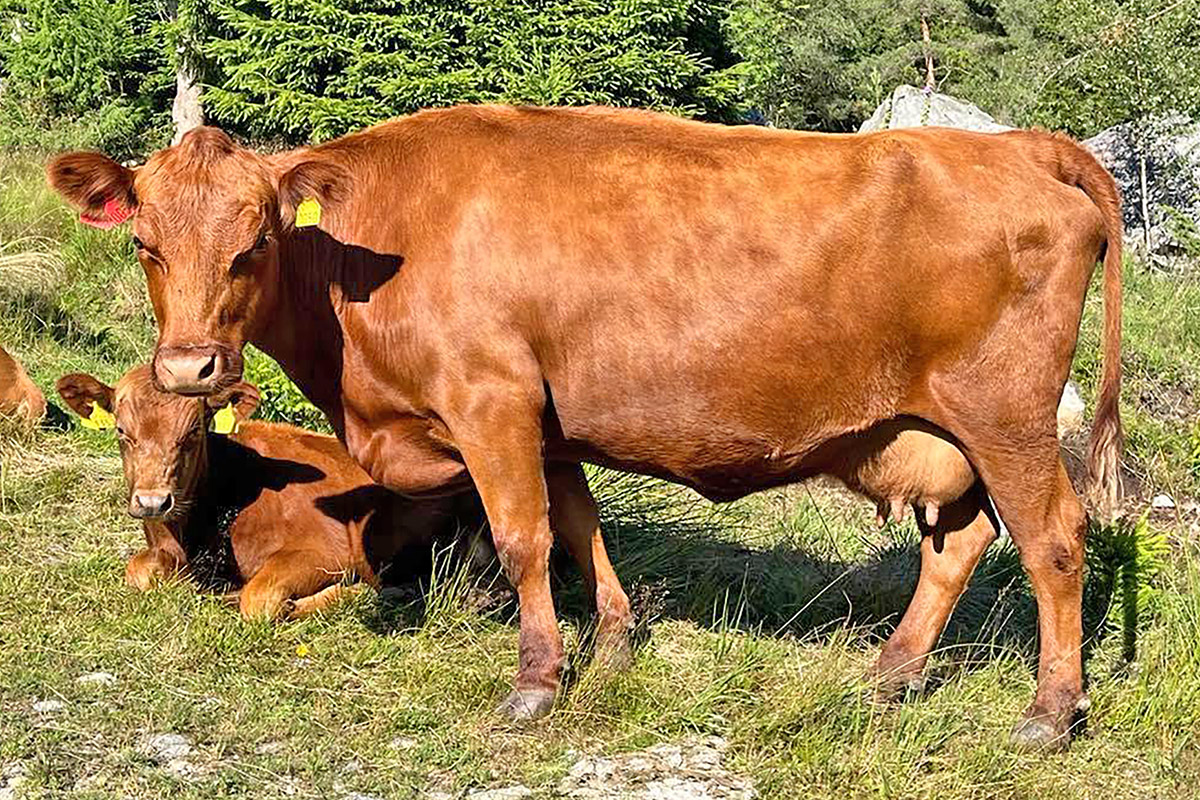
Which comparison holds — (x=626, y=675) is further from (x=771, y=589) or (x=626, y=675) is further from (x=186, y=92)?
(x=186, y=92)

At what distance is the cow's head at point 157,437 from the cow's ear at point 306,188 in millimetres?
1463

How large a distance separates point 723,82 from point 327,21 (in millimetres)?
4926

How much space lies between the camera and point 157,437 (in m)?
6.95

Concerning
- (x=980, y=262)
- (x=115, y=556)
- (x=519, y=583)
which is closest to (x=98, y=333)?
(x=115, y=556)

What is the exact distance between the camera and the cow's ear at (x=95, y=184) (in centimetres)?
546

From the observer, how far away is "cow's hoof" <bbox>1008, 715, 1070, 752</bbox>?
19.0 ft

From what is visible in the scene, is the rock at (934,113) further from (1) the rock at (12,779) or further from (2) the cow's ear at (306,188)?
(1) the rock at (12,779)

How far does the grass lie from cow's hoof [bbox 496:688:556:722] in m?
0.06

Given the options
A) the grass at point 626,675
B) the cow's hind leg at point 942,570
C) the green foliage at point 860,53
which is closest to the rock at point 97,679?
the grass at point 626,675

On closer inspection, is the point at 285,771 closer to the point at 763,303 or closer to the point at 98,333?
the point at 763,303

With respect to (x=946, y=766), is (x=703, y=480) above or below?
above

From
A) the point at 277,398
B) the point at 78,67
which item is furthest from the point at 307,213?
the point at 78,67

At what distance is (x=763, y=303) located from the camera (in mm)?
5734

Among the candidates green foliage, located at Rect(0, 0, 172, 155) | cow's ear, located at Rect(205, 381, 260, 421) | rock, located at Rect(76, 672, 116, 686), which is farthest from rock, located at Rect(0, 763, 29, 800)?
green foliage, located at Rect(0, 0, 172, 155)
